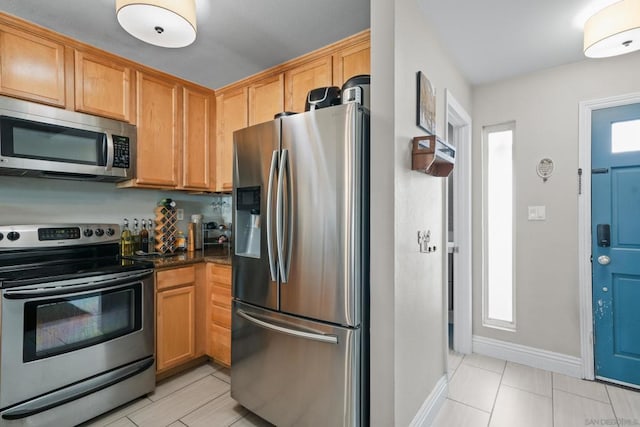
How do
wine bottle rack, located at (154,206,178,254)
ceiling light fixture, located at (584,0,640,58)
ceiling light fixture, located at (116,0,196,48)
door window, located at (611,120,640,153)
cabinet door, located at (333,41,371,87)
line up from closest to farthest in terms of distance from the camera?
ceiling light fixture, located at (116,0,196,48), ceiling light fixture, located at (584,0,640,58), cabinet door, located at (333,41,371,87), door window, located at (611,120,640,153), wine bottle rack, located at (154,206,178,254)

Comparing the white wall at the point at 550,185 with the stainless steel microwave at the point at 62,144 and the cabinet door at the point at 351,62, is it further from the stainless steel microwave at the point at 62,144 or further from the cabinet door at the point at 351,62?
the stainless steel microwave at the point at 62,144

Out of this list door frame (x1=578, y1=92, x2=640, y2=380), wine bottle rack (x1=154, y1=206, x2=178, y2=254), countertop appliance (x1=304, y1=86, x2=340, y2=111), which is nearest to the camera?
countertop appliance (x1=304, y1=86, x2=340, y2=111)

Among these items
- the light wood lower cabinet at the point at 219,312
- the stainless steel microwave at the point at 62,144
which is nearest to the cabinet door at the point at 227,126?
the stainless steel microwave at the point at 62,144

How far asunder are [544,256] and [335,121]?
7.20 feet

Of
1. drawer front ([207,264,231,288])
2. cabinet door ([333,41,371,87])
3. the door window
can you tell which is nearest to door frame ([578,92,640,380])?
the door window

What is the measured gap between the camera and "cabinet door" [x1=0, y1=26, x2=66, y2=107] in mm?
1864

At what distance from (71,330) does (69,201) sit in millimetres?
1051

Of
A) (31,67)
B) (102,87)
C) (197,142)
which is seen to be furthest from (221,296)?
(31,67)

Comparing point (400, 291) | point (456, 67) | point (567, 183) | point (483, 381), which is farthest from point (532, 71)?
point (483, 381)

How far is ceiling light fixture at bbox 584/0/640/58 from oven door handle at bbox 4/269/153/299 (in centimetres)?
311

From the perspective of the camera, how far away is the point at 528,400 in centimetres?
208

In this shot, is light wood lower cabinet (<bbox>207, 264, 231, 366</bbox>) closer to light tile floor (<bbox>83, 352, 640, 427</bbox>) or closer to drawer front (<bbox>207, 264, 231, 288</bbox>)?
drawer front (<bbox>207, 264, 231, 288</bbox>)

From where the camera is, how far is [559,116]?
244cm

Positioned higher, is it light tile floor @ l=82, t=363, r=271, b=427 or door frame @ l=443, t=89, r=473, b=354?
door frame @ l=443, t=89, r=473, b=354
